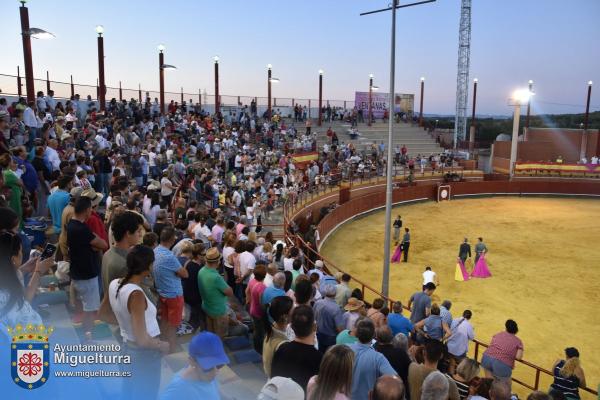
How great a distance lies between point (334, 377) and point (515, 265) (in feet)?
63.8

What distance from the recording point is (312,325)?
402 cm

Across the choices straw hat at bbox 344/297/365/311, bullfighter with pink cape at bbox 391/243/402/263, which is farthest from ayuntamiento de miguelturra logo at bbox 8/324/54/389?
bullfighter with pink cape at bbox 391/243/402/263

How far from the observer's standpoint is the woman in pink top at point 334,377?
336cm

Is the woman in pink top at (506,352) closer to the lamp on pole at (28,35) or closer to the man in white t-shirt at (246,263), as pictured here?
the man in white t-shirt at (246,263)

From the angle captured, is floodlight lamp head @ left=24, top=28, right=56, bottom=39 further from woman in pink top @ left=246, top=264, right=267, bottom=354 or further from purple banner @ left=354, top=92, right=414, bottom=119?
purple banner @ left=354, top=92, right=414, bottom=119

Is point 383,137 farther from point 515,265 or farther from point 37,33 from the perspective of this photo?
point 37,33

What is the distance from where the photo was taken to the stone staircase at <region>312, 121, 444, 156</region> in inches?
1719

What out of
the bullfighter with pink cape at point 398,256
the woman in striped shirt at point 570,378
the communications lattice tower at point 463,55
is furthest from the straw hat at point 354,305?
the communications lattice tower at point 463,55

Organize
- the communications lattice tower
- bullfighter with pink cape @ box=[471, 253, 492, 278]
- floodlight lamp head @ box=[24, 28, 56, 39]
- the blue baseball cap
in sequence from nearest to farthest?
the blue baseball cap → floodlight lamp head @ box=[24, 28, 56, 39] → bullfighter with pink cape @ box=[471, 253, 492, 278] → the communications lattice tower

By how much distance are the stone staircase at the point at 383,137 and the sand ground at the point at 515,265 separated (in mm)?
11439

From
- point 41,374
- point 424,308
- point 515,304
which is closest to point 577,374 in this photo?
point 424,308

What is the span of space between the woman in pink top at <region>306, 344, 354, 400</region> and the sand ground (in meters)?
9.58

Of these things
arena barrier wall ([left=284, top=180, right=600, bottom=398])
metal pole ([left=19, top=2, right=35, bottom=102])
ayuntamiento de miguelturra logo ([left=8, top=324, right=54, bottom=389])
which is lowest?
arena barrier wall ([left=284, top=180, right=600, bottom=398])

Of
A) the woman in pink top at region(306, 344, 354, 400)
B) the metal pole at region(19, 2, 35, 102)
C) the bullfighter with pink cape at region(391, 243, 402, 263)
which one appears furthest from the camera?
the bullfighter with pink cape at region(391, 243, 402, 263)
